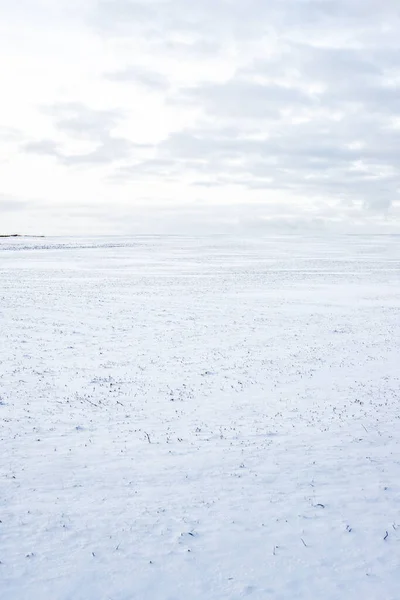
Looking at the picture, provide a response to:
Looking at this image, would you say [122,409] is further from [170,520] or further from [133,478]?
[170,520]

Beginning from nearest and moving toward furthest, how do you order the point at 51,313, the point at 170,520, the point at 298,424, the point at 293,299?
the point at 170,520, the point at 298,424, the point at 51,313, the point at 293,299

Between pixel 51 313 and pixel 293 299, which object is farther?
pixel 293 299

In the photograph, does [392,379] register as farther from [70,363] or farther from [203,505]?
[70,363]

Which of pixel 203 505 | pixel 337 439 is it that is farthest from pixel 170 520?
pixel 337 439

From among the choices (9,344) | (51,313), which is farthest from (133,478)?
(51,313)

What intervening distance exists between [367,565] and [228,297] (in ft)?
116

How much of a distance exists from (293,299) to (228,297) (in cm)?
553

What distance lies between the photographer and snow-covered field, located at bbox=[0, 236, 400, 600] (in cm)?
925

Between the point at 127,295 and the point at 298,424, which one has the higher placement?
the point at 127,295

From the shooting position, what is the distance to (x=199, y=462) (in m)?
13.5

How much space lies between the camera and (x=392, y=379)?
20.5 m

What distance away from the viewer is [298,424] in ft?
52.5

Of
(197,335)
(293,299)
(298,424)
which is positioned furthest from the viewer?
(293,299)

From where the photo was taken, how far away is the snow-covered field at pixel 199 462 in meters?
9.25
